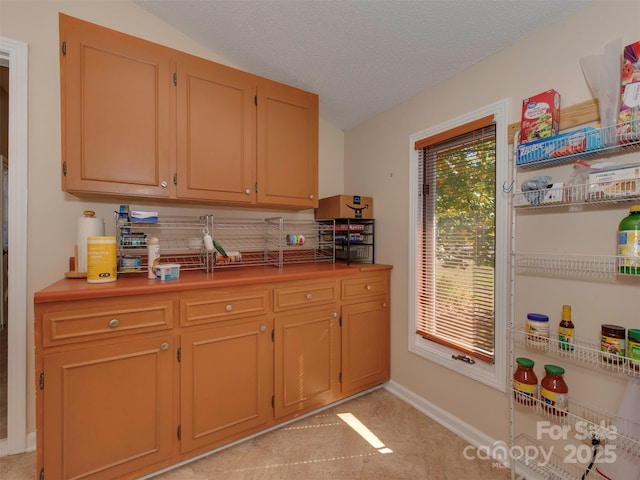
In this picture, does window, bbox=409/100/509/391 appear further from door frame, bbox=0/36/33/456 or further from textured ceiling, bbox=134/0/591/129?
door frame, bbox=0/36/33/456

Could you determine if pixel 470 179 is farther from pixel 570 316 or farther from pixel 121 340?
pixel 121 340

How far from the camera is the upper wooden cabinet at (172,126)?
150 centimetres

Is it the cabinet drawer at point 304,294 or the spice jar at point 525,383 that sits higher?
the cabinet drawer at point 304,294

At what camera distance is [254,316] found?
66.9 inches

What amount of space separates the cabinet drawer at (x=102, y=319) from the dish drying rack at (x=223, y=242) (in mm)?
358

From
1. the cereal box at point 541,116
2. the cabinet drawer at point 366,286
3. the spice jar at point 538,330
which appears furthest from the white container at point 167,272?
the cereal box at point 541,116

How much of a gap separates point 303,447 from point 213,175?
175 cm

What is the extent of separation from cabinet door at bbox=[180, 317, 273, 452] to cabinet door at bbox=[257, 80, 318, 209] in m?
0.92

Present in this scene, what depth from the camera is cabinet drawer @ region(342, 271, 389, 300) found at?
2.10 metres

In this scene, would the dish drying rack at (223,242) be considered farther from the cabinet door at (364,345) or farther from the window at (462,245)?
the window at (462,245)

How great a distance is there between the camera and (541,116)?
1337 mm

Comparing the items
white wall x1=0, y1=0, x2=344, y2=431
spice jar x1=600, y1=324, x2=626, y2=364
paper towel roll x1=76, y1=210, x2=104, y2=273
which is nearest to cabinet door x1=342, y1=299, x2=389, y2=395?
spice jar x1=600, y1=324, x2=626, y2=364

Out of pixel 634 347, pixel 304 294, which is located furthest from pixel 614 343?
pixel 304 294

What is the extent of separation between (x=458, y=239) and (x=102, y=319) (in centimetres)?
203
